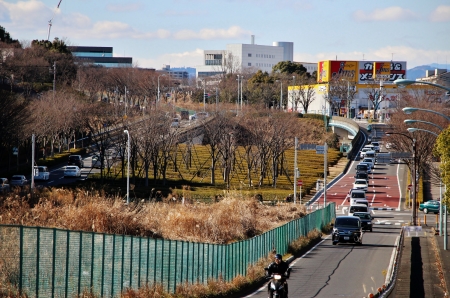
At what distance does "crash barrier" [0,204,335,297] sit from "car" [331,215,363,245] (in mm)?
12851

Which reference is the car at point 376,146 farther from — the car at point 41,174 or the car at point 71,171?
the car at point 41,174

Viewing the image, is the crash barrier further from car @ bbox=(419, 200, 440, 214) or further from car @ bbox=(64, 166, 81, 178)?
car @ bbox=(64, 166, 81, 178)

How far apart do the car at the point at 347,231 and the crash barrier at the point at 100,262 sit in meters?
12.9

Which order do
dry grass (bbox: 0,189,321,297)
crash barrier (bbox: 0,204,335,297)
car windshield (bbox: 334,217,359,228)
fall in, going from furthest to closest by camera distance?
1. car windshield (bbox: 334,217,359,228)
2. dry grass (bbox: 0,189,321,297)
3. crash barrier (bbox: 0,204,335,297)

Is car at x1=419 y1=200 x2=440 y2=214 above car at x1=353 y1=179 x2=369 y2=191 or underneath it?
underneath

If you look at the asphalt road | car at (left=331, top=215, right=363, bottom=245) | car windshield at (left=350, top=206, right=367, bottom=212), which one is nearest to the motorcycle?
the asphalt road

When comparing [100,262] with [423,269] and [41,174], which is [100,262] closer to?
[423,269]

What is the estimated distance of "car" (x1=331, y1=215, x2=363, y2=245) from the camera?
3703 centimetres

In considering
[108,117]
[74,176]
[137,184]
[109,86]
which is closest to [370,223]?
[137,184]

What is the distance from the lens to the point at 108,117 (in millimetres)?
72250

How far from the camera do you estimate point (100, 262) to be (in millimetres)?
17062

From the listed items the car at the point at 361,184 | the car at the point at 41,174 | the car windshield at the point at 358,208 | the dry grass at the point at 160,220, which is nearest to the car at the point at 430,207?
the car at the point at 361,184

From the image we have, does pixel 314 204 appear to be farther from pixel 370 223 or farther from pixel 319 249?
pixel 319 249

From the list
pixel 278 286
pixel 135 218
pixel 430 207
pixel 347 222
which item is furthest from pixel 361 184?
pixel 278 286
